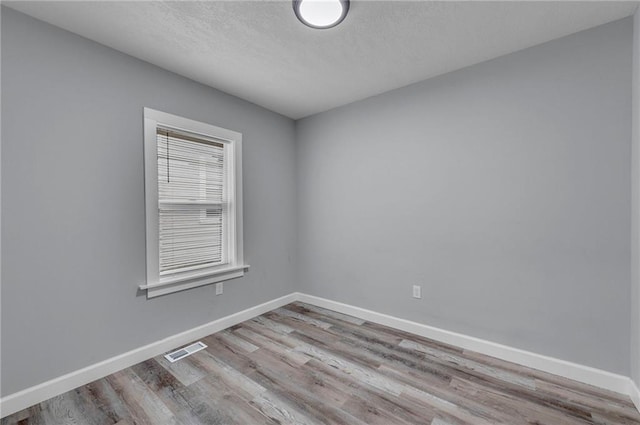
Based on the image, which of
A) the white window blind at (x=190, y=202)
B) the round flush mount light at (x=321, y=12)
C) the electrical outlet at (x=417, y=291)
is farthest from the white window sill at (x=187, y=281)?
the round flush mount light at (x=321, y=12)

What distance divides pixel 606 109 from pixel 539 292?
1386 millimetres

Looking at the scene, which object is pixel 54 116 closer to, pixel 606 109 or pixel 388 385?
pixel 388 385

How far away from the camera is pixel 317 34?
2004 mm

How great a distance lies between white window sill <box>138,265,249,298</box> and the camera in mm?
2374

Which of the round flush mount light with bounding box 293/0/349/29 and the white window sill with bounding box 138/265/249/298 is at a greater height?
the round flush mount light with bounding box 293/0/349/29

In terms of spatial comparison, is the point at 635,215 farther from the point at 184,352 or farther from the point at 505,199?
the point at 184,352

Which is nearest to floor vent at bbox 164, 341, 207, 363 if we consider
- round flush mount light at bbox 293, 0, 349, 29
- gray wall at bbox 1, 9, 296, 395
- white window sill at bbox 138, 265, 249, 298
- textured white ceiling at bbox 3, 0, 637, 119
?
gray wall at bbox 1, 9, 296, 395

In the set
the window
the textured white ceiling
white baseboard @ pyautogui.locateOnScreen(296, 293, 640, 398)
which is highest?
the textured white ceiling

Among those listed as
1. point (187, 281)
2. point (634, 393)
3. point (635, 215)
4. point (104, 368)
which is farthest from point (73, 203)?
point (634, 393)

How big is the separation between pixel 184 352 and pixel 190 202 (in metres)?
1.36

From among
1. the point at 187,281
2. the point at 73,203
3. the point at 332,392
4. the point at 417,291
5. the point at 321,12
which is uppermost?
the point at 321,12

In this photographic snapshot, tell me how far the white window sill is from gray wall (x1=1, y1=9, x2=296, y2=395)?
73mm

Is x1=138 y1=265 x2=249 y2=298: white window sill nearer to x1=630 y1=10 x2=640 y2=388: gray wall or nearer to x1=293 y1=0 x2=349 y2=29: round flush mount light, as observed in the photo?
x1=293 y1=0 x2=349 y2=29: round flush mount light

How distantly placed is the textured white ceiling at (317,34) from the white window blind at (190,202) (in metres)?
0.67
